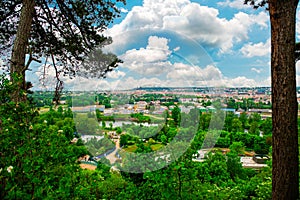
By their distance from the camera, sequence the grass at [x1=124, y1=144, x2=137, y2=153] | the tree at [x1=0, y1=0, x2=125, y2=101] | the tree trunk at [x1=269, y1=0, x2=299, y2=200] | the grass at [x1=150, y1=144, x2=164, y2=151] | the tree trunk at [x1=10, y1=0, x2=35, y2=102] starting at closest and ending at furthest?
the tree trunk at [x1=269, y1=0, x2=299, y2=200] < the grass at [x1=150, y1=144, x2=164, y2=151] < the grass at [x1=124, y1=144, x2=137, y2=153] < the tree trunk at [x1=10, y1=0, x2=35, y2=102] < the tree at [x1=0, y1=0, x2=125, y2=101]

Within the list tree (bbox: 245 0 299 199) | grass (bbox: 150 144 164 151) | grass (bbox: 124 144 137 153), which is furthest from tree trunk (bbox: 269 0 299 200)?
grass (bbox: 124 144 137 153)

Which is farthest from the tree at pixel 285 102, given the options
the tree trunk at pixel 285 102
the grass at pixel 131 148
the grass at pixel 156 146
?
the grass at pixel 131 148

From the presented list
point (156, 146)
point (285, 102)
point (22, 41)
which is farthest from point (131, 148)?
point (22, 41)

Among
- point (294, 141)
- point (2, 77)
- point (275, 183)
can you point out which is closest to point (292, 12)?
point (294, 141)

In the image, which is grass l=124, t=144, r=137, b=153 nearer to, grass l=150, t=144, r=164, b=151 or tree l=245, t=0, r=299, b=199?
grass l=150, t=144, r=164, b=151

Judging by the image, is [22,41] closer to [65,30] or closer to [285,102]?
[65,30]

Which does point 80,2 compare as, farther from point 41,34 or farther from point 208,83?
point 208,83

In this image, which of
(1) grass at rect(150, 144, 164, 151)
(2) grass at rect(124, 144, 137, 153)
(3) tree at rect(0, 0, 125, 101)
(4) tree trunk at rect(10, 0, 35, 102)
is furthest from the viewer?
(3) tree at rect(0, 0, 125, 101)

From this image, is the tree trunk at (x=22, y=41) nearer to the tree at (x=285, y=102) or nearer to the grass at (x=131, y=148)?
the grass at (x=131, y=148)
